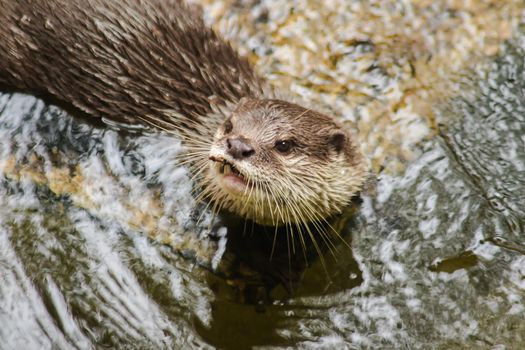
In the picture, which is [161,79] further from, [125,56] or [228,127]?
[228,127]

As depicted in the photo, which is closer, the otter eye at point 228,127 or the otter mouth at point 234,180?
the otter mouth at point 234,180

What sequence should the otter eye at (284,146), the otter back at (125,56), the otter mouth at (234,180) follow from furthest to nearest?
the otter back at (125,56), the otter eye at (284,146), the otter mouth at (234,180)

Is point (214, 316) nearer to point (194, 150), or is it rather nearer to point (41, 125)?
point (194, 150)

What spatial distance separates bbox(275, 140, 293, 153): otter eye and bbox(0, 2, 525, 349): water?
0.47 metres

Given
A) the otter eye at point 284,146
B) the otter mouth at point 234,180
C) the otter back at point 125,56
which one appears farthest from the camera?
the otter back at point 125,56

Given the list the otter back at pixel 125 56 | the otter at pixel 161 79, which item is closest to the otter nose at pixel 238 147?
the otter at pixel 161 79

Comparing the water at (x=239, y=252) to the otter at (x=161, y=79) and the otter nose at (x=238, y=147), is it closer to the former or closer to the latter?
the otter at (x=161, y=79)

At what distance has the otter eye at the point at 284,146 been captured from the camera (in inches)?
120


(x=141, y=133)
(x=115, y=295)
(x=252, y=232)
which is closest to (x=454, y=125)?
(x=252, y=232)

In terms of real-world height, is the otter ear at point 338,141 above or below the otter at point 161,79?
above

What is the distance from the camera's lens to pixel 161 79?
3461 mm

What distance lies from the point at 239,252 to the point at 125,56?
3.49 feet

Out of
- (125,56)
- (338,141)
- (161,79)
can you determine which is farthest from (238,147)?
(125,56)

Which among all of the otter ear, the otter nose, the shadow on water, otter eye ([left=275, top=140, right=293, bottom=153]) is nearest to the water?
the shadow on water
